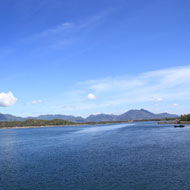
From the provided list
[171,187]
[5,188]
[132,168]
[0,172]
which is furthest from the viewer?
[0,172]

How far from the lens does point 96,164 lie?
5828 cm

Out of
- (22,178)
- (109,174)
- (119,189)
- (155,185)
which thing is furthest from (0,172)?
(155,185)

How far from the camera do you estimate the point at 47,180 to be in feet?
149

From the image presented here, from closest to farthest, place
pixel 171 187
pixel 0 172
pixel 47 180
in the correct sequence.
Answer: pixel 171 187 < pixel 47 180 < pixel 0 172

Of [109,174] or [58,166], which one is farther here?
[58,166]

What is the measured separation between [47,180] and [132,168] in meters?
20.7

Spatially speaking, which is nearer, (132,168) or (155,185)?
(155,185)

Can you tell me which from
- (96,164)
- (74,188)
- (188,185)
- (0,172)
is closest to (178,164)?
(188,185)

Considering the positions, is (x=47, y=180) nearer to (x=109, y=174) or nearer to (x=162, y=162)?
(x=109, y=174)

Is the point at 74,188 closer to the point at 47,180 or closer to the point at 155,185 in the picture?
the point at 47,180

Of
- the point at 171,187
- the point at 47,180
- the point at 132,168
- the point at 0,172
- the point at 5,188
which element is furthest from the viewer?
the point at 0,172

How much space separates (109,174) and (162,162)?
17.6 meters

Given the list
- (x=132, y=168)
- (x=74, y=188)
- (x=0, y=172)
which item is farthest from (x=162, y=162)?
(x=0, y=172)

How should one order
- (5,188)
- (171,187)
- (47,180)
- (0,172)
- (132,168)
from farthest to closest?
(0,172)
(132,168)
(47,180)
(5,188)
(171,187)
